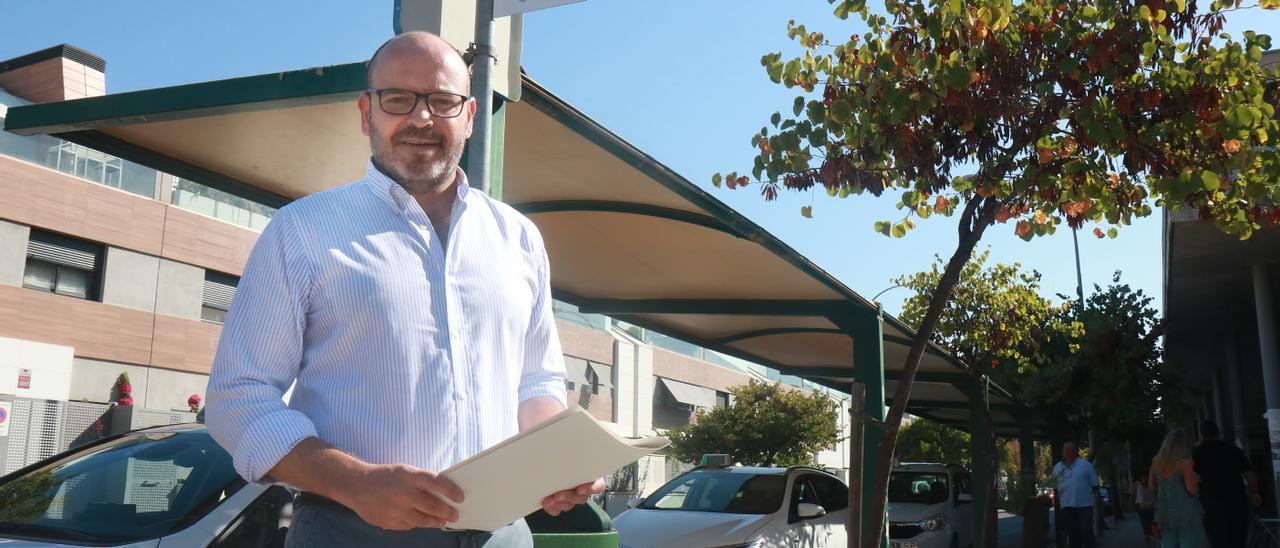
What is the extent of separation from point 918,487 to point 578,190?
433 inches

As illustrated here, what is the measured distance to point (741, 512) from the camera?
11.0 m

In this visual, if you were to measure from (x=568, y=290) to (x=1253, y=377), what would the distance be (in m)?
33.2

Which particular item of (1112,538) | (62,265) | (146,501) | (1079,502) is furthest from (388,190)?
(62,265)

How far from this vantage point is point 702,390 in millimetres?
63969

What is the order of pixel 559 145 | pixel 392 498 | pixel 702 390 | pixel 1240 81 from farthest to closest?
pixel 702 390
pixel 1240 81
pixel 559 145
pixel 392 498

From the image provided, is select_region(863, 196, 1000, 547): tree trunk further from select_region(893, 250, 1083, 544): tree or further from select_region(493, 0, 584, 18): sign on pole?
select_region(893, 250, 1083, 544): tree

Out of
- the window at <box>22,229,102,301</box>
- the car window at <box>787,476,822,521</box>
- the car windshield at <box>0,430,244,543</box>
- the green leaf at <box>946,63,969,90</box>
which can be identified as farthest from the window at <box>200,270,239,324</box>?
the green leaf at <box>946,63,969,90</box>

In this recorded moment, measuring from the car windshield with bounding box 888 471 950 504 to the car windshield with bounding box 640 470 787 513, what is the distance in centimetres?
521

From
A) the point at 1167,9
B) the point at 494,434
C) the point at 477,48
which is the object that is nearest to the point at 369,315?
the point at 494,434

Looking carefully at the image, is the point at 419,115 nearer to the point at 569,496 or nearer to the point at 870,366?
the point at 569,496

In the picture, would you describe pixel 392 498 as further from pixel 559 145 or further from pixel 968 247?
pixel 968 247

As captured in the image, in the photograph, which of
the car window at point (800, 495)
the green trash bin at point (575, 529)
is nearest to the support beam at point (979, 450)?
the car window at point (800, 495)

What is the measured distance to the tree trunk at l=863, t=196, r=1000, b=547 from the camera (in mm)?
8234

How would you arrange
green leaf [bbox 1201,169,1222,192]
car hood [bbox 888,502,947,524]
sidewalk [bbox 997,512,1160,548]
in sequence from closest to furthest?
1. green leaf [bbox 1201,169,1222,192]
2. car hood [bbox 888,502,947,524]
3. sidewalk [bbox 997,512,1160,548]
